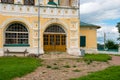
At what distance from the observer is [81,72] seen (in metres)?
17.5

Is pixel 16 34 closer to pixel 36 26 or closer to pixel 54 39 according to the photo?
pixel 36 26

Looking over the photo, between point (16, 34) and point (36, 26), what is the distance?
1.91 metres

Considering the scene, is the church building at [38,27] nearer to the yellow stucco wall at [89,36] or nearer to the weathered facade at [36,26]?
the weathered facade at [36,26]

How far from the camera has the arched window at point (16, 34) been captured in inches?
1069

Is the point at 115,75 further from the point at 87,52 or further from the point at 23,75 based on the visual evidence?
the point at 87,52

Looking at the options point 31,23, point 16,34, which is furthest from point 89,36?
point 16,34

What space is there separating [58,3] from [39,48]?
5820 millimetres

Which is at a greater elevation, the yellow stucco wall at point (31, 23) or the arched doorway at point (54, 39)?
the yellow stucco wall at point (31, 23)

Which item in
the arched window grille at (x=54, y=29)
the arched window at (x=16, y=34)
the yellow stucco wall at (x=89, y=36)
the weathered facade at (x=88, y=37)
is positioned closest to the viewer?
the arched window at (x=16, y=34)

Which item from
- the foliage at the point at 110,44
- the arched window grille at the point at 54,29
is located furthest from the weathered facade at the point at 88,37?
the foliage at the point at 110,44

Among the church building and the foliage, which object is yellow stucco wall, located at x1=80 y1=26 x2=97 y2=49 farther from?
the foliage

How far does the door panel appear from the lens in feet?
94.0

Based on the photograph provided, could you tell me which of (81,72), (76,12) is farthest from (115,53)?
(81,72)

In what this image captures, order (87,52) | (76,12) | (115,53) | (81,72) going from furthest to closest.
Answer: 1. (115,53)
2. (87,52)
3. (76,12)
4. (81,72)
